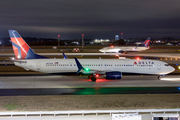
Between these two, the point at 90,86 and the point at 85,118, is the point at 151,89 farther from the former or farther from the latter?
the point at 85,118

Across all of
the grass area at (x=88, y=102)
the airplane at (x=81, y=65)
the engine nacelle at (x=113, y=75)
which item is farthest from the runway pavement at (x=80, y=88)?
the grass area at (x=88, y=102)

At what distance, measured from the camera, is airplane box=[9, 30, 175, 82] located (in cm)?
2878

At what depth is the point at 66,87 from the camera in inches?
959

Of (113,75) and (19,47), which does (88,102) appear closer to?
(113,75)

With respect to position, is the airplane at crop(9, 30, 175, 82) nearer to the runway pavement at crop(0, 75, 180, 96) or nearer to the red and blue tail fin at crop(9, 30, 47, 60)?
the red and blue tail fin at crop(9, 30, 47, 60)

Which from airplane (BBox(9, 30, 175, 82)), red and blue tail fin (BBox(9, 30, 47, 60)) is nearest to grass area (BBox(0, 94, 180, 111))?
airplane (BBox(9, 30, 175, 82))

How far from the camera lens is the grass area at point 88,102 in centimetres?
1614

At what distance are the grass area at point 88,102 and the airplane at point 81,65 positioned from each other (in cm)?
905

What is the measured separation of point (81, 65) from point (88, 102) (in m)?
11.3

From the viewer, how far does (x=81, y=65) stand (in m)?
28.5

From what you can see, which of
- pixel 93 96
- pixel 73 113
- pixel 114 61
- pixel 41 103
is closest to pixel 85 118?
pixel 73 113

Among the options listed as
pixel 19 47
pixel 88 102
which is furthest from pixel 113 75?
pixel 19 47

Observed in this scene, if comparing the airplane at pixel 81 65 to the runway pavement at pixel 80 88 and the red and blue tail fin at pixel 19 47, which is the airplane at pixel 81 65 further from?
the runway pavement at pixel 80 88

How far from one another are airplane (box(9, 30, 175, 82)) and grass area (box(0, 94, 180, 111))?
9.05 metres
